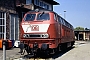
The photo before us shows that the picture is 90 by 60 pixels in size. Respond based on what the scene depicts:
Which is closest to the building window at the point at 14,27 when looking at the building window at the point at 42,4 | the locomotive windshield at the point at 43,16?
the building window at the point at 42,4

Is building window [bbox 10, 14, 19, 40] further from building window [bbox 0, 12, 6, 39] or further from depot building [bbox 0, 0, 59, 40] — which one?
building window [bbox 0, 12, 6, 39]

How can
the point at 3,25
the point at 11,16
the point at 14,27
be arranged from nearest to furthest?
the point at 3,25, the point at 11,16, the point at 14,27

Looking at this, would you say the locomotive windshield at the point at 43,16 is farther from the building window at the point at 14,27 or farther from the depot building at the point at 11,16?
the building window at the point at 14,27

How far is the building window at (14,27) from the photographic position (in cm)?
2256

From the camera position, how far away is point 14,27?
911 inches

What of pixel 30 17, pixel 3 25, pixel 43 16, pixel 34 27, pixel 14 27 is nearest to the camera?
pixel 34 27

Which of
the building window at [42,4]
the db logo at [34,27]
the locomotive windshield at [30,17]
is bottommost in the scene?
the db logo at [34,27]

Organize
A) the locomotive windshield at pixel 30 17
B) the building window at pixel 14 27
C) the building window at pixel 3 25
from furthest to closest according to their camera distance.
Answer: the building window at pixel 14 27, the building window at pixel 3 25, the locomotive windshield at pixel 30 17

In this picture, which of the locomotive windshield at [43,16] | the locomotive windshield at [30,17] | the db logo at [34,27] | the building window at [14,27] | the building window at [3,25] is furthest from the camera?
the building window at [14,27]

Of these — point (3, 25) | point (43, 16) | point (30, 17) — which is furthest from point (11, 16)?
point (43, 16)

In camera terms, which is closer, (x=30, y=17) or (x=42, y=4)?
(x=30, y=17)

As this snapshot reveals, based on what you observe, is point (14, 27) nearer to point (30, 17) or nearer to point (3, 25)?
point (3, 25)

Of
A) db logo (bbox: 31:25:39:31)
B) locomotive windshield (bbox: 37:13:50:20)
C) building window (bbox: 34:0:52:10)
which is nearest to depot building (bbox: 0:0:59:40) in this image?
building window (bbox: 34:0:52:10)

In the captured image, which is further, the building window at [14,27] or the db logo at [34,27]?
the building window at [14,27]
